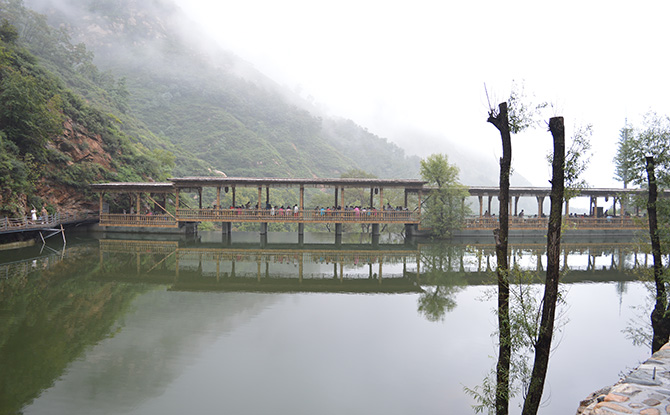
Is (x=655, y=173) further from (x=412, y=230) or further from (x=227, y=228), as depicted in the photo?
(x=227, y=228)

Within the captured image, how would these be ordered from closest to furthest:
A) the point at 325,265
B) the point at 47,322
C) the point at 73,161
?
the point at 47,322, the point at 325,265, the point at 73,161

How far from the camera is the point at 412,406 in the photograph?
21.3ft

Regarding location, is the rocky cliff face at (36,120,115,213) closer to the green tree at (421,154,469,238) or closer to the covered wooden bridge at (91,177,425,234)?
the covered wooden bridge at (91,177,425,234)

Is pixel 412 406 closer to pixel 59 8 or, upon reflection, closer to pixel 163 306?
pixel 163 306

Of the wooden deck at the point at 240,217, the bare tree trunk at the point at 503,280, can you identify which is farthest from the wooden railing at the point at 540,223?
the bare tree trunk at the point at 503,280

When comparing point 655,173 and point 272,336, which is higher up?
point 655,173

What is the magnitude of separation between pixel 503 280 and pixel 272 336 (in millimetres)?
5755

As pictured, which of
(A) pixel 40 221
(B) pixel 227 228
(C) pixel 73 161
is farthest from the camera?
(B) pixel 227 228

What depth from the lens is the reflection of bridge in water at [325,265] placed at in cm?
1504

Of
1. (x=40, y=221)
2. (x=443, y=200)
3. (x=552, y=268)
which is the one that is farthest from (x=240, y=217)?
(x=552, y=268)

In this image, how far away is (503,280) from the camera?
5773 millimetres

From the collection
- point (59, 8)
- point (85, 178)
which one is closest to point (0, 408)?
point (85, 178)

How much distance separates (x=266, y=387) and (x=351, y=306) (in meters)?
5.57

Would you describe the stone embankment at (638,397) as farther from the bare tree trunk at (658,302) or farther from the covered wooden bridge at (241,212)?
the covered wooden bridge at (241,212)
